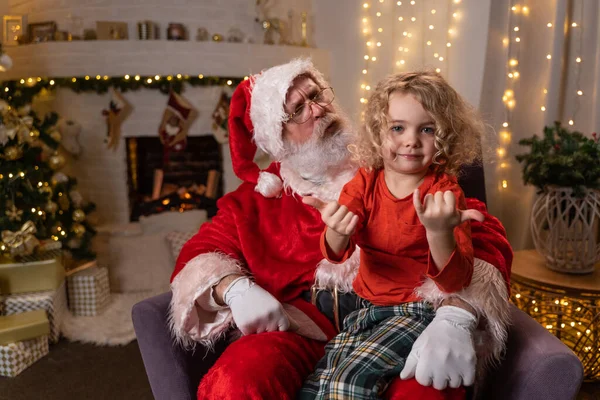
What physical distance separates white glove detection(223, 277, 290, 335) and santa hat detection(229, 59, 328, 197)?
1.33 feet

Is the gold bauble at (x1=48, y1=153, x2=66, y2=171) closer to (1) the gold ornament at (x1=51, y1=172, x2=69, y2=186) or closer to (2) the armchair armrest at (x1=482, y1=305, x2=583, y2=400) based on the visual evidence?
(1) the gold ornament at (x1=51, y1=172, x2=69, y2=186)

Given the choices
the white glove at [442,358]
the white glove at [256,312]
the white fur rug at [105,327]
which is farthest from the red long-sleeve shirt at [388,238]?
the white fur rug at [105,327]

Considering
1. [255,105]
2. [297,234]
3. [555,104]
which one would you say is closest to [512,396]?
[297,234]

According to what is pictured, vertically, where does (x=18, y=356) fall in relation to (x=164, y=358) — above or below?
below

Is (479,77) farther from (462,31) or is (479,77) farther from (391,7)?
(391,7)

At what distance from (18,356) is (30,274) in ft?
1.54

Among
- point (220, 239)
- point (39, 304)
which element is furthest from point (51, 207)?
point (220, 239)

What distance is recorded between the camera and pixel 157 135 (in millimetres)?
4055

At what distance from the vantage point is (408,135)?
1307 mm

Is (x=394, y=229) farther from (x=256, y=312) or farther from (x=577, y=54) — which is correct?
(x=577, y=54)

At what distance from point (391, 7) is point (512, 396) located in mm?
3133

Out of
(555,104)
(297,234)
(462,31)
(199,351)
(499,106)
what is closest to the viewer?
(199,351)

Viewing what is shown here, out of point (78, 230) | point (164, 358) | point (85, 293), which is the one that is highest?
point (164, 358)

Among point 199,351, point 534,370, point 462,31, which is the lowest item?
point 199,351
